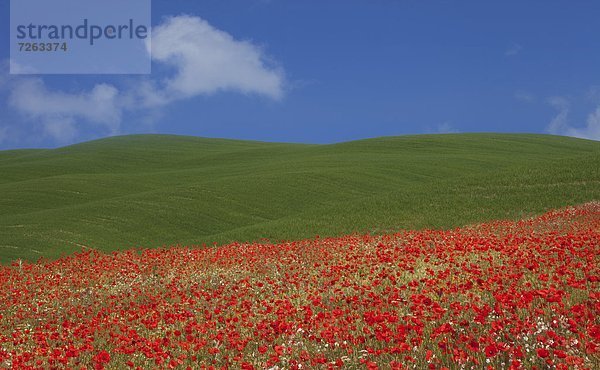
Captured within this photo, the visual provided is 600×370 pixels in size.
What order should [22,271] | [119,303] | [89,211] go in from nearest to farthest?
[119,303], [22,271], [89,211]

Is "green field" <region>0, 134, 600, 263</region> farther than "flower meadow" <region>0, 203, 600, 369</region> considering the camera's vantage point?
Yes

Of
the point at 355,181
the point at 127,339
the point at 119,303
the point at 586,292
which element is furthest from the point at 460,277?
the point at 355,181

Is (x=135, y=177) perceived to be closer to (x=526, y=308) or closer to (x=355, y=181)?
(x=355, y=181)

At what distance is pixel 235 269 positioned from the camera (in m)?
15.5

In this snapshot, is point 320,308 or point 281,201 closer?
point 320,308

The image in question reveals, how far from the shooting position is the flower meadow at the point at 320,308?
6645mm

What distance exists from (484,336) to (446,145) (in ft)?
269

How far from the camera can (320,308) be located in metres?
9.91

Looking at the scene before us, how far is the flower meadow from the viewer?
6645 mm

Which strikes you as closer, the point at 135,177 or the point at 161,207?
the point at 161,207

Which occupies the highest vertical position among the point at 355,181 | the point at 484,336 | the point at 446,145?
the point at 446,145

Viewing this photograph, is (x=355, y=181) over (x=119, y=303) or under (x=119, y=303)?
over

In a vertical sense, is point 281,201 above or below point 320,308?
above

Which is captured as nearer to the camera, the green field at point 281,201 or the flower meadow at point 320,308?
the flower meadow at point 320,308
